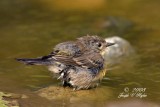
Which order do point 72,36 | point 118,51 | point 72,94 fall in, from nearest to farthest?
point 72,94
point 118,51
point 72,36

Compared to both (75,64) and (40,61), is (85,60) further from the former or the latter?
(40,61)

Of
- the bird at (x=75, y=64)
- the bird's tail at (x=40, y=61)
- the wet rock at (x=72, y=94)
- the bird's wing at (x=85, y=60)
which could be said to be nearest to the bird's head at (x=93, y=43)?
the bird at (x=75, y=64)

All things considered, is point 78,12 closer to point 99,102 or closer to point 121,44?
point 121,44

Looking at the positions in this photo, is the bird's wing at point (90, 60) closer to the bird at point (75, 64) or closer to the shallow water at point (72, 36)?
the bird at point (75, 64)

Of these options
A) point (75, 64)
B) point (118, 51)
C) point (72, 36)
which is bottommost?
point (75, 64)

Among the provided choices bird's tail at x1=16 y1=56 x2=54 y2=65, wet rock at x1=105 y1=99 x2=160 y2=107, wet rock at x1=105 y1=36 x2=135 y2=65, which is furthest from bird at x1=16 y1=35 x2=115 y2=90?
wet rock at x1=105 y1=36 x2=135 y2=65

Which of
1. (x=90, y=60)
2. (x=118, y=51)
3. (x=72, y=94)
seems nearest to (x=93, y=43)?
(x=90, y=60)

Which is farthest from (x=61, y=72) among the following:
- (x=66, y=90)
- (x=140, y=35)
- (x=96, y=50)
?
(x=140, y=35)
